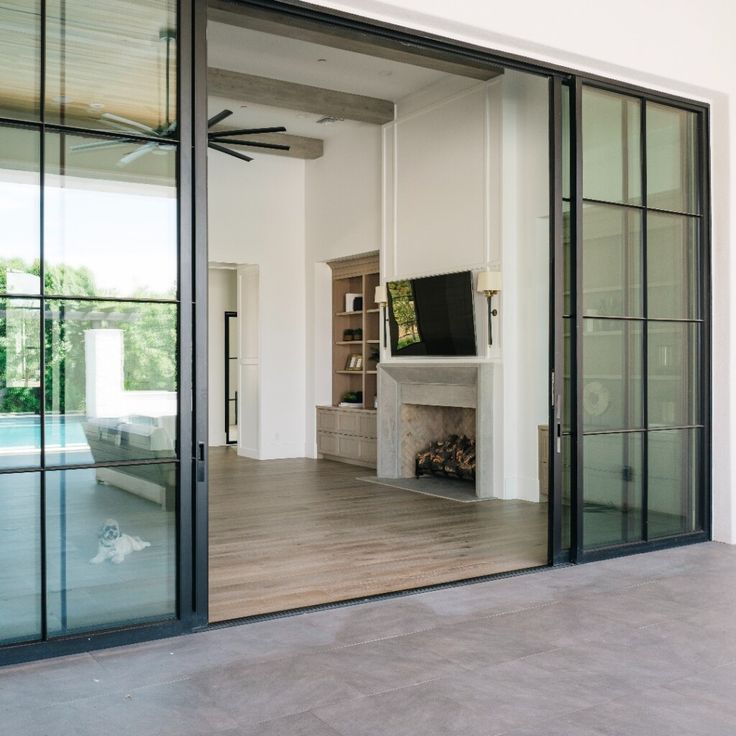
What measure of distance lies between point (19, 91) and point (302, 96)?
5152 mm

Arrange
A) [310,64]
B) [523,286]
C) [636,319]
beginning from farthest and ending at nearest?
[310,64] → [523,286] → [636,319]

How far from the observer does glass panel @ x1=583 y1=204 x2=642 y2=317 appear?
16.3 ft

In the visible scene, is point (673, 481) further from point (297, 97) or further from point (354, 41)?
point (297, 97)

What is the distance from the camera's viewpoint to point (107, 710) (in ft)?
9.37

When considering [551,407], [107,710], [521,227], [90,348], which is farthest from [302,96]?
[107,710]

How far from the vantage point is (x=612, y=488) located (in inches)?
197

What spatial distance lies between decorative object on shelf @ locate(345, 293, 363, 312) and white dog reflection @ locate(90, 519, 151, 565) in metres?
6.77

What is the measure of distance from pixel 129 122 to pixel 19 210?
0.59 metres

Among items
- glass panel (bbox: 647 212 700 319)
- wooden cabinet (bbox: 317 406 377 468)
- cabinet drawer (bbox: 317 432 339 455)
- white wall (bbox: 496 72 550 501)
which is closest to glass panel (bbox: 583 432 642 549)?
glass panel (bbox: 647 212 700 319)

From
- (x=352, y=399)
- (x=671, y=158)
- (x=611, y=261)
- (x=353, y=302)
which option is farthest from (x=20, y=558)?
(x=353, y=302)

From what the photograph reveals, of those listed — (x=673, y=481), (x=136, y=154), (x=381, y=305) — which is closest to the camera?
(x=136, y=154)

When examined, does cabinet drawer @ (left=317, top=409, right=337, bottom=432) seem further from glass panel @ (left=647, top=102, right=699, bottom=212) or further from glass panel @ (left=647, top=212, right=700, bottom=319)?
glass panel @ (left=647, top=102, right=699, bottom=212)

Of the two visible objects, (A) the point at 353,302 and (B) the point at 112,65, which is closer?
(B) the point at 112,65

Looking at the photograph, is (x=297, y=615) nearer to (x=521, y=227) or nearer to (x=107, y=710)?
(x=107, y=710)
